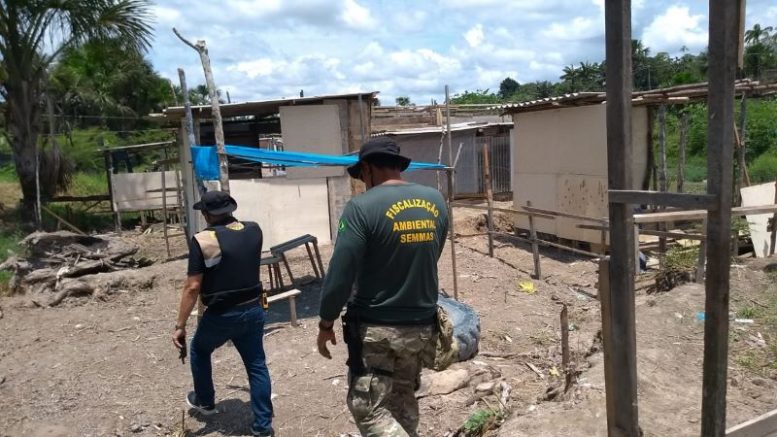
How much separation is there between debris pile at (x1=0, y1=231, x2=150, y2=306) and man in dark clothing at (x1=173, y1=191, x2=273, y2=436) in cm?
539

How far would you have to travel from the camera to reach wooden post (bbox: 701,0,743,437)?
2074 millimetres

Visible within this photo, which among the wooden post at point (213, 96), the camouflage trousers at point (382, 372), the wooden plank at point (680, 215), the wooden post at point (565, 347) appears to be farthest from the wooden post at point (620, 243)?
the wooden post at point (213, 96)

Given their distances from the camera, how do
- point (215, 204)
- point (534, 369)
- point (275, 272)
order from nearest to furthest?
point (215, 204), point (534, 369), point (275, 272)

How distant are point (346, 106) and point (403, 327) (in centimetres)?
826

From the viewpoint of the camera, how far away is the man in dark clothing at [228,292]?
396cm

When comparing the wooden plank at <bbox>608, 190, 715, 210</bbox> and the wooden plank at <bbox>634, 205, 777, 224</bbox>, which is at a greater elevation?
the wooden plank at <bbox>608, 190, 715, 210</bbox>

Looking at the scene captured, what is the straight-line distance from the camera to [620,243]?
254 centimetres

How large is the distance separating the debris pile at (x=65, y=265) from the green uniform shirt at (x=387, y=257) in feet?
23.3

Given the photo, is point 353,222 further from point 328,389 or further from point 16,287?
point 16,287

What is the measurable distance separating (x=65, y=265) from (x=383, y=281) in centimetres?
883

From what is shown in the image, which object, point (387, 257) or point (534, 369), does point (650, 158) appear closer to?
point (534, 369)

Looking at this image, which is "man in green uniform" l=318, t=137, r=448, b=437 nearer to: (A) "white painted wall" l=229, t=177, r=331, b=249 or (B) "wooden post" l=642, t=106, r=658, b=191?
(A) "white painted wall" l=229, t=177, r=331, b=249

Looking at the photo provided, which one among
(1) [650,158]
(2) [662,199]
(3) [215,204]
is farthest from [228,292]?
(1) [650,158]

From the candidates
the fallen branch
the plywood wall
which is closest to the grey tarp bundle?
the fallen branch
